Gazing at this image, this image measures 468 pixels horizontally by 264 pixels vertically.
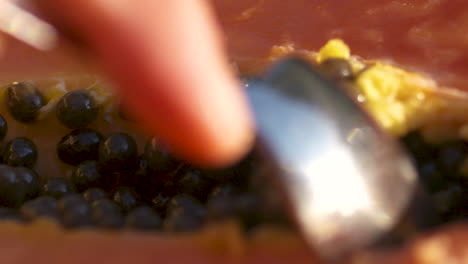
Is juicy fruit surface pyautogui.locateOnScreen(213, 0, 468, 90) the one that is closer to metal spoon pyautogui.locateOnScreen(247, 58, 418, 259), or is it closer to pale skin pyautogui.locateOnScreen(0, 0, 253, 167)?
metal spoon pyautogui.locateOnScreen(247, 58, 418, 259)

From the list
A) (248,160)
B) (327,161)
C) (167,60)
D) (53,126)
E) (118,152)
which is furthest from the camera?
(53,126)

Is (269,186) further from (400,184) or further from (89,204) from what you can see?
(89,204)

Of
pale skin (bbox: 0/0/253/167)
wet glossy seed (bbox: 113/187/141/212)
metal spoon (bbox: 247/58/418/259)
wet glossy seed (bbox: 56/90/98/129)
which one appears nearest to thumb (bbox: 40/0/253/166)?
pale skin (bbox: 0/0/253/167)

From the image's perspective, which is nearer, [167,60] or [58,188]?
[167,60]

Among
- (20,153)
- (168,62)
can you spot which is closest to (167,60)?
(168,62)

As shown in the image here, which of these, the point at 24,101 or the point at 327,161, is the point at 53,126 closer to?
the point at 24,101

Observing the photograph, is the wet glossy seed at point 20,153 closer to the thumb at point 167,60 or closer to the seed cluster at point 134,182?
the seed cluster at point 134,182

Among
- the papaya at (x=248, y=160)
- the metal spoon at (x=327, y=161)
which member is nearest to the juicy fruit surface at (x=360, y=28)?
the papaya at (x=248, y=160)
